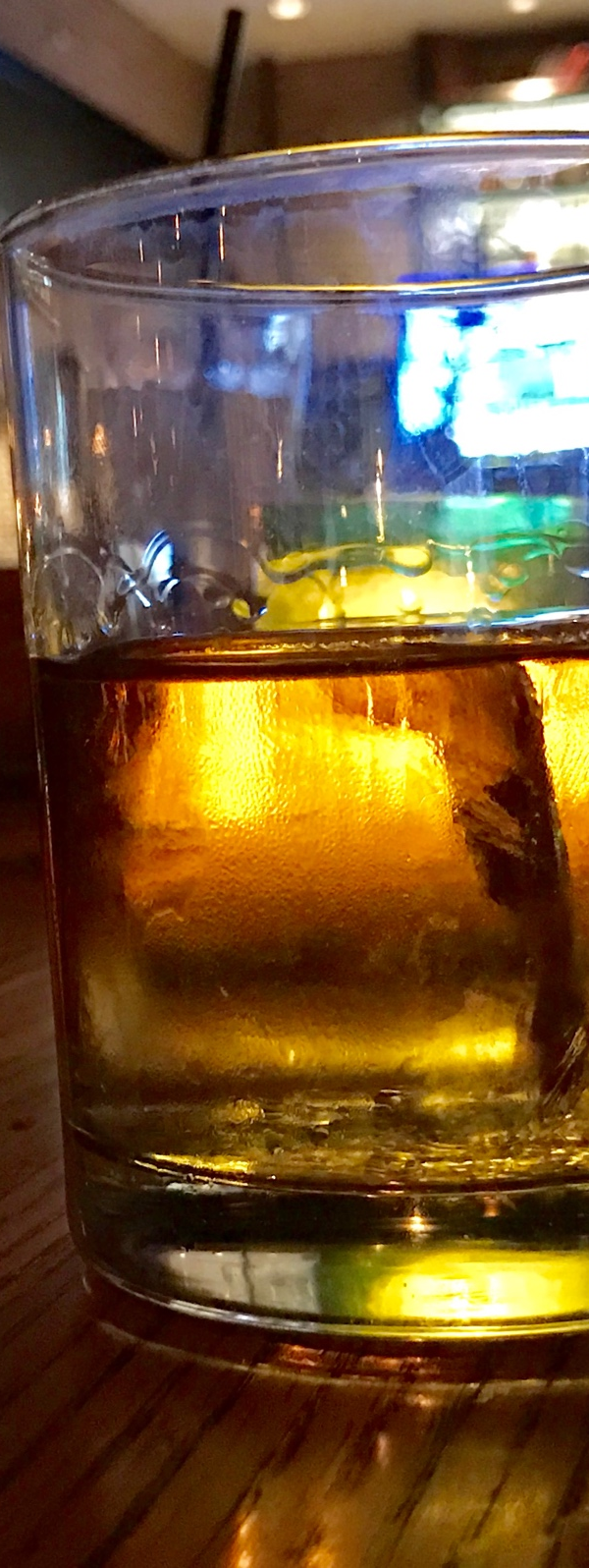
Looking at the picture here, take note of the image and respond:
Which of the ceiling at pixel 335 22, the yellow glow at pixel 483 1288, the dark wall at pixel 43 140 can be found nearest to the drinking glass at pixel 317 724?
the yellow glow at pixel 483 1288

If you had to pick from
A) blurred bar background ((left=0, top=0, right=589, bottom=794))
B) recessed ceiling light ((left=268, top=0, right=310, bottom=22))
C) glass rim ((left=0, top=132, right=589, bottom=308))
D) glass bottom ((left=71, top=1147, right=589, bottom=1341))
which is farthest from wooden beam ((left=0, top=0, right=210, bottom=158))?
glass bottom ((left=71, top=1147, right=589, bottom=1341))

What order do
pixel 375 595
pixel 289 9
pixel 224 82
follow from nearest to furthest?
pixel 375 595
pixel 224 82
pixel 289 9

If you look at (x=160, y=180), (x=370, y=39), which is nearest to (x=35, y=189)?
(x=370, y=39)

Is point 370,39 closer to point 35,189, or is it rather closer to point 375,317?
point 35,189

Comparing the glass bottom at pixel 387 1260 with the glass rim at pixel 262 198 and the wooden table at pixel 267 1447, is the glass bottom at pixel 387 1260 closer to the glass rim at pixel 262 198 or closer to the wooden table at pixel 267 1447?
the wooden table at pixel 267 1447

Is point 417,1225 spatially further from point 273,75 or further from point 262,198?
point 273,75

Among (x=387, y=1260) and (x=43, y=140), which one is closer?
(x=387, y=1260)

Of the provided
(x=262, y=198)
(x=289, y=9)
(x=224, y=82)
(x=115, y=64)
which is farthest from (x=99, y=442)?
(x=289, y=9)
